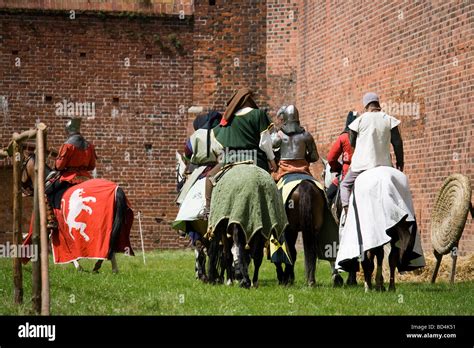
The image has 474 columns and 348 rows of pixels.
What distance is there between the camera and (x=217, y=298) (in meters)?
9.16

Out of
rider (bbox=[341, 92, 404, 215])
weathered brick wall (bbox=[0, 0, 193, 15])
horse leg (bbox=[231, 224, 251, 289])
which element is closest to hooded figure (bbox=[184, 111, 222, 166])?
horse leg (bbox=[231, 224, 251, 289])

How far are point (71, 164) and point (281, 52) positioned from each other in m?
9.19

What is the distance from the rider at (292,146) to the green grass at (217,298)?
1317mm

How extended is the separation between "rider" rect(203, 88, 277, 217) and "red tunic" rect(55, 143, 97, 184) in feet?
11.2

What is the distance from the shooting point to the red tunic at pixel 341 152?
39.0 ft

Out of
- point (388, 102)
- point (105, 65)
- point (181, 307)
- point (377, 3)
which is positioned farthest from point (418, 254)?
point (105, 65)

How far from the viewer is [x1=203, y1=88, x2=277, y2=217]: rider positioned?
35.8 feet

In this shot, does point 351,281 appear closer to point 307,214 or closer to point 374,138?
point 307,214

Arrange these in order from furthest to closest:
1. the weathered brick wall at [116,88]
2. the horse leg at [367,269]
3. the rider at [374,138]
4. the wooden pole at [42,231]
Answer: the weathered brick wall at [116,88] < the rider at [374,138] < the horse leg at [367,269] < the wooden pole at [42,231]

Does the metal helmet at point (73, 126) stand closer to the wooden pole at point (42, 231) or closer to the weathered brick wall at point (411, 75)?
the weathered brick wall at point (411, 75)

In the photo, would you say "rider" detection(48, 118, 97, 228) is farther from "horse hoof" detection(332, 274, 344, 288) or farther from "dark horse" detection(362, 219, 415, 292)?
"dark horse" detection(362, 219, 415, 292)

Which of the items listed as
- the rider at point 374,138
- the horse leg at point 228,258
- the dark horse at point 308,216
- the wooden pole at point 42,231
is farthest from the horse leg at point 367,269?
the wooden pole at point 42,231
